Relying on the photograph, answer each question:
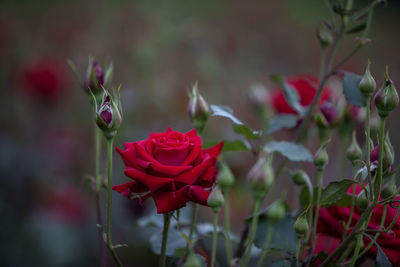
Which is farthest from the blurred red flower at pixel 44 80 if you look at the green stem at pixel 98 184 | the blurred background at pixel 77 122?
the green stem at pixel 98 184

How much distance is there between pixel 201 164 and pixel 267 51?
8.16ft

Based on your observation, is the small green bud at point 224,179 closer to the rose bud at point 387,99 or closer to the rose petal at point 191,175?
the rose petal at point 191,175

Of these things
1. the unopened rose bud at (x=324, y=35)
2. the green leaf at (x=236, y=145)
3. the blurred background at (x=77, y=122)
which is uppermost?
the unopened rose bud at (x=324, y=35)

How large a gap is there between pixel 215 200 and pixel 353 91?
0.75 feet

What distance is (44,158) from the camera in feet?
4.00

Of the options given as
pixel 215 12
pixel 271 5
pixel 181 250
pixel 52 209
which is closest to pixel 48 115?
pixel 52 209

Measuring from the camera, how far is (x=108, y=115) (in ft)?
1.25

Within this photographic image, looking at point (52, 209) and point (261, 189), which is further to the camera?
point (52, 209)

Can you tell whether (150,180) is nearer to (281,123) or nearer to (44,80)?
(281,123)

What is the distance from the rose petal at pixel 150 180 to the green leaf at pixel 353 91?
0.79ft

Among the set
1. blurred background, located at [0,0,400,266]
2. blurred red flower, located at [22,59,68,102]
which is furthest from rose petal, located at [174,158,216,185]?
blurred red flower, located at [22,59,68,102]

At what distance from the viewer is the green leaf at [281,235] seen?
0.43m

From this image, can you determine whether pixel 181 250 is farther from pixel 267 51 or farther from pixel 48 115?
pixel 267 51

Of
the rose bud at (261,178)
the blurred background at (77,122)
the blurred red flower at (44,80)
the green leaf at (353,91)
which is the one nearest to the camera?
the rose bud at (261,178)
